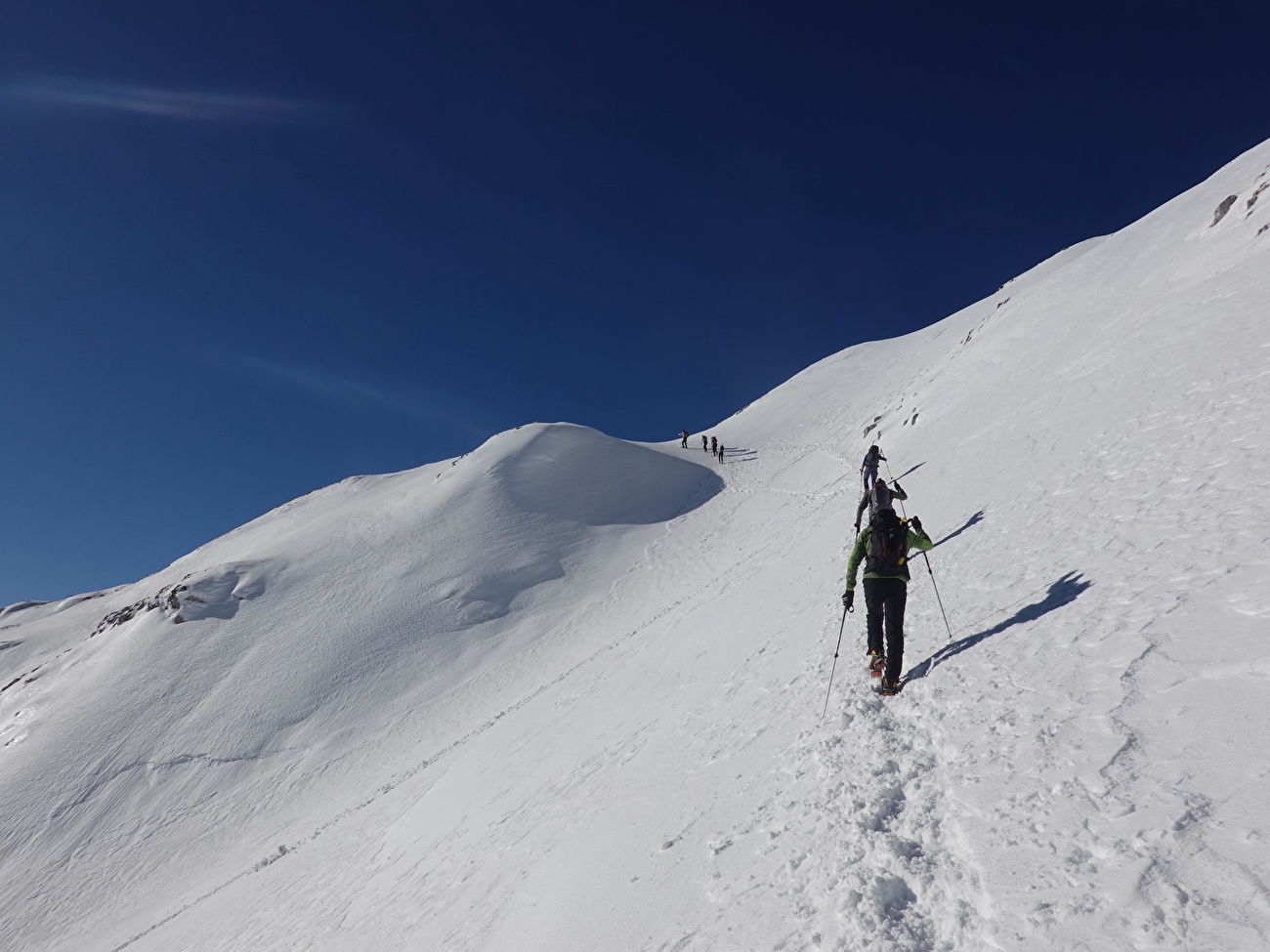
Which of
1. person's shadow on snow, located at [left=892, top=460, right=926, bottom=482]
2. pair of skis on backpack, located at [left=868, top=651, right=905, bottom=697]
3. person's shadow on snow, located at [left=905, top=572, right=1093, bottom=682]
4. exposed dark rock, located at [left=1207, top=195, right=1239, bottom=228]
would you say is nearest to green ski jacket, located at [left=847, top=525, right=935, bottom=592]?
pair of skis on backpack, located at [left=868, top=651, right=905, bottom=697]

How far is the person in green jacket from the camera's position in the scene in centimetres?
719

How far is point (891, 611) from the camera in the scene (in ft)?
23.6

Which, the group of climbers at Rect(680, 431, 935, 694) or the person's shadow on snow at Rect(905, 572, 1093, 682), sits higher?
the group of climbers at Rect(680, 431, 935, 694)

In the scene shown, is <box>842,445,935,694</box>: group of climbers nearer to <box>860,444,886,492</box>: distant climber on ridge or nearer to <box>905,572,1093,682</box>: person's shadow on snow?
<box>905,572,1093,682</box>: person's shadow on snow

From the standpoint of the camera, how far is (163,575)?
51562 mm

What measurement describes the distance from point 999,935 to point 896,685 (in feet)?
12.3

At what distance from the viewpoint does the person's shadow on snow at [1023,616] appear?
7145mm

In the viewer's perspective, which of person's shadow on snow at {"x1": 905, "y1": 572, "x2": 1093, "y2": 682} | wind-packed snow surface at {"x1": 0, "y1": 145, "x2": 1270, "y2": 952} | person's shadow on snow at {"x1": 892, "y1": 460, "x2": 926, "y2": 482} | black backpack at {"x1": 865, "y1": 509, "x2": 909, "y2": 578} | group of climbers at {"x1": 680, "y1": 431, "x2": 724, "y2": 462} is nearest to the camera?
wind-packed snow surface at {"x1": 0, "y1": 145, "x2": 1270, "y2": 952}

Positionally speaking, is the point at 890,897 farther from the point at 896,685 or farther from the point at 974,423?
the point at 974,423

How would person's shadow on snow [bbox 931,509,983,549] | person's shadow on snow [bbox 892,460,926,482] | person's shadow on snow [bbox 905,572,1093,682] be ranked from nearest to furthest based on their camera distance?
person's shadow on snow [bbox 905,572,1093,682], person's shadow on snow [bbox 931,509,983,549], person's shadow on snow [bbox 892,460,926,482]

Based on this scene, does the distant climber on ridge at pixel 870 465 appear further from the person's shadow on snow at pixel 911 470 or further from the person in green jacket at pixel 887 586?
the person in green jacket at pixel 887 586

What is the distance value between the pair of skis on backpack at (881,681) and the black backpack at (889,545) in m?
1.12

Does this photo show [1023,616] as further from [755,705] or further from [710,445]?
[710,445]

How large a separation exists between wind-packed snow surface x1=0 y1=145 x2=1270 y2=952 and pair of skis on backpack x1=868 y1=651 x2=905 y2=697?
222 millimetres
